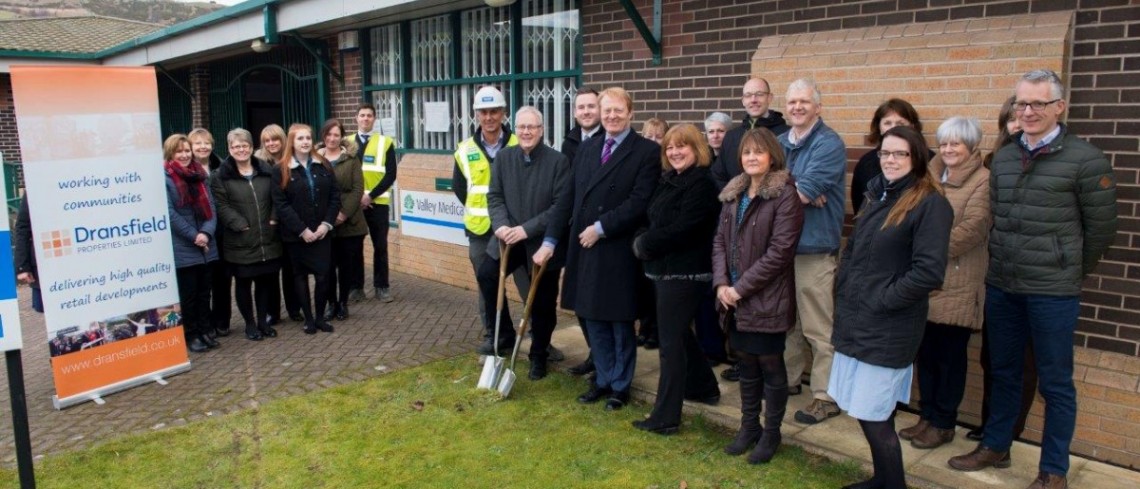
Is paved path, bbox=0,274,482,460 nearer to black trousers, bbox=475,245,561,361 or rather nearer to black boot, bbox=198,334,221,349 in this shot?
black boot, bbox=198,334,221,349

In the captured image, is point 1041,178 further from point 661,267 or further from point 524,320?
point 524,320

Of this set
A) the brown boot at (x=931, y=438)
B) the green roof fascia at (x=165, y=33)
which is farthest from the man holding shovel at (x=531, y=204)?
the green roof fascia at (x=165, y=33)

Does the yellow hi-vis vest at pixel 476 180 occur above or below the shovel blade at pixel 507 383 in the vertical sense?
above

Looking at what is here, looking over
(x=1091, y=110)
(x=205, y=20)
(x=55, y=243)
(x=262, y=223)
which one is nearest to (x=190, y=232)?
(x=262, y=223)

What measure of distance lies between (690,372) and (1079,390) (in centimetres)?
197

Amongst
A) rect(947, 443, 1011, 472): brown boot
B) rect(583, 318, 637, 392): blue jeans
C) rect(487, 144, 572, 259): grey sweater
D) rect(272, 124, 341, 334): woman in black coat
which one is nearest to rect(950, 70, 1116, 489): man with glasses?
rect(947, 443, 1011, 472): brown boot

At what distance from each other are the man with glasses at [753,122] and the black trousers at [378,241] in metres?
3.96

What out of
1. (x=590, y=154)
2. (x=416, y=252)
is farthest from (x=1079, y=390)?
(x=416, y=252)

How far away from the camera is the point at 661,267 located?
14.0ft

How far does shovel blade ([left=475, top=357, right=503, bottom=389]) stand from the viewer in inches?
205

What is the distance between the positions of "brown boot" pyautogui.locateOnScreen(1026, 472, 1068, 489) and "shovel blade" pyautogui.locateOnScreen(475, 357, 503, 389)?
2.98m

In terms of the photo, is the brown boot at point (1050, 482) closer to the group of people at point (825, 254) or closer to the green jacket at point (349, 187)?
the group of people at point (825, 254)

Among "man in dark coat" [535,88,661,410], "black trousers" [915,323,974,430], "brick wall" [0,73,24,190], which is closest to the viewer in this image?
"black trousers" [915,323,974,430]

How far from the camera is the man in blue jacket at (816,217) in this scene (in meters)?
4.29
